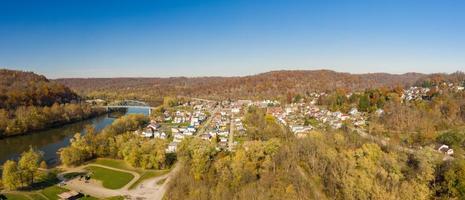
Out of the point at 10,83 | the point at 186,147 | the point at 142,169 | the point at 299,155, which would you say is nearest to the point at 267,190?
the point at 299,155

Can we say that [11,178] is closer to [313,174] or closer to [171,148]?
[171,148]

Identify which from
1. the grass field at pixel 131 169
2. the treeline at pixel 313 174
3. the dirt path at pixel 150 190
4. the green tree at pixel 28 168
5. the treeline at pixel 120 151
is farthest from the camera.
Result: the treeline at pixel 120 151

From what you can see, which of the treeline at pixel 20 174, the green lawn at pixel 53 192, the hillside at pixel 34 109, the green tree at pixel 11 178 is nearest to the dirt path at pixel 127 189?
the green lawn at pixel 53 192

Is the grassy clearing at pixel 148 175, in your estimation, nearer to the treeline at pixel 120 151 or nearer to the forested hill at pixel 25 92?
the treeline at pixel 120 151

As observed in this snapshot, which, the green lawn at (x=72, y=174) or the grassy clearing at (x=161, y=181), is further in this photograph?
the green lawn at (x=72, y=174)

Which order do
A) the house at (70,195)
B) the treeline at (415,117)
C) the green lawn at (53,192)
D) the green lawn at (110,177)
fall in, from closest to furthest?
1. the house at (70,195)
2. the green lawn at (53,192)
3. the green lawn at (110,177)
4. the treeline at (415,117)
